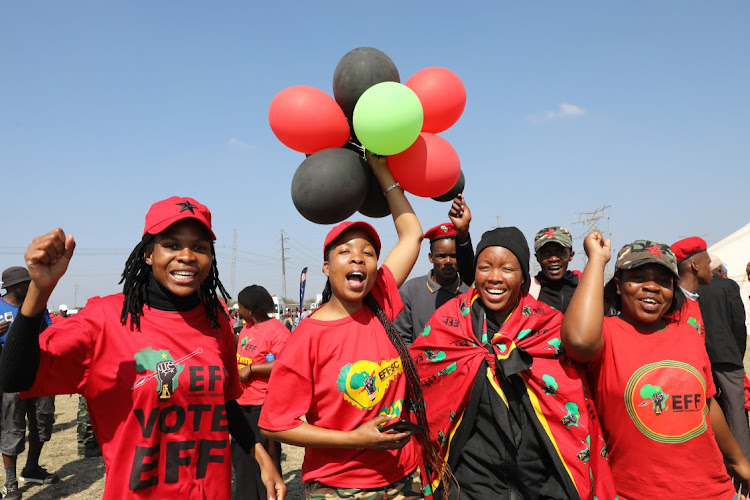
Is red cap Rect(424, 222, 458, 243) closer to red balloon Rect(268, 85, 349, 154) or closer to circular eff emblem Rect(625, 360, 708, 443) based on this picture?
red balloon Rect(268, 85, 349, 154)

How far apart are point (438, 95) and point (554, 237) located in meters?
1.56

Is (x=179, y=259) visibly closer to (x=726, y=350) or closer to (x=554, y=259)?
(x=554, y=259)

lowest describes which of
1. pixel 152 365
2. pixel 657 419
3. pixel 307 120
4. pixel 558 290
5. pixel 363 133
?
pixel 657 419

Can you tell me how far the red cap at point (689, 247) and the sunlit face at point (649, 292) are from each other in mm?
2375

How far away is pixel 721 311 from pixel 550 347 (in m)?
3.52

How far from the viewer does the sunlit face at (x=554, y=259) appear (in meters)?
4.37

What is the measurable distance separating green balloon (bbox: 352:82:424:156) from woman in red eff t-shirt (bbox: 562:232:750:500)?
122 centimetres

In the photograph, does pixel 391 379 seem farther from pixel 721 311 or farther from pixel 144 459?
pixel 721 311

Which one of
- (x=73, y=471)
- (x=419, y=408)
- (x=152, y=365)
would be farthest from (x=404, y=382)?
(x=73, y=471)

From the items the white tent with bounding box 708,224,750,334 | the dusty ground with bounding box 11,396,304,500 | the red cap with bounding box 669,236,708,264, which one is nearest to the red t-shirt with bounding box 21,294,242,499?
the red cap with bounding box 669,236,708,264

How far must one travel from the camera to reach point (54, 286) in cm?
188

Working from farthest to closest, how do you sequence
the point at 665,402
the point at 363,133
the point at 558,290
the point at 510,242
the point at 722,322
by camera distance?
the point at 722,322 < the point at 558,290 < the point at 363,133 < the point at 510,242 < the point at 665,402

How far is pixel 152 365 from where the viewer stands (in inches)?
89.5

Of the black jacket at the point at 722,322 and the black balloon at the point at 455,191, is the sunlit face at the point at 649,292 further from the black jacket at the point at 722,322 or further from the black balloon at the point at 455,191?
the black jacket at the point at 722,322
